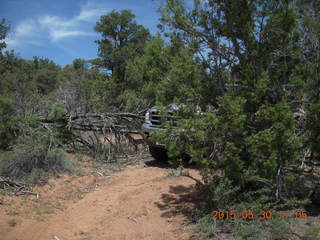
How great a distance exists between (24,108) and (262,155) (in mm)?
7833

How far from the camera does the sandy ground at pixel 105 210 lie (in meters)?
5.30

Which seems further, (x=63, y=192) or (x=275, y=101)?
(x=63, y=192)

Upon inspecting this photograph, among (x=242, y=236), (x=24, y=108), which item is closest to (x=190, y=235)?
(x=242, y=236)

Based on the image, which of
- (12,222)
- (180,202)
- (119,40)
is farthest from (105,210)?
(119,40)

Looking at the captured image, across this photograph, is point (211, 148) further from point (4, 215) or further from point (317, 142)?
point (4, 215)

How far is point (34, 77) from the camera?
33656 mm

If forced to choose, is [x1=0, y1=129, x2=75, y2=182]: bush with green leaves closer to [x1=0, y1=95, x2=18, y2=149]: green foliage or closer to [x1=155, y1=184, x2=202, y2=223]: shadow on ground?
[x1=0, y1=95, x2=18, y2=149]: green foliage

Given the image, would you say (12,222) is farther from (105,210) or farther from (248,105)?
(248,105)

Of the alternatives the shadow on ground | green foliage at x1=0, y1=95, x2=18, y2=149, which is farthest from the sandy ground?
green foliage at x1=0, y1=95, x2=18, y2=149

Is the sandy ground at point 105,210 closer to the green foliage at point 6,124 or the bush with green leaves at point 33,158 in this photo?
the bush with green leaves at point 33,158
